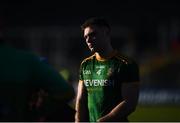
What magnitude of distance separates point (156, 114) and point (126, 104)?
12.4 metres

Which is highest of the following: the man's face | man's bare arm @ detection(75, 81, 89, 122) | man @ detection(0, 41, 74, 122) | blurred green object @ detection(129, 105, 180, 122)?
the man's face

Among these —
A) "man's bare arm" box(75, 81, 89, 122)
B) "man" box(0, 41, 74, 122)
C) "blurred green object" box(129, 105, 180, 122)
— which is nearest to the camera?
"man" box(0, 41, 74, 122)

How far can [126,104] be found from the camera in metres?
6.55

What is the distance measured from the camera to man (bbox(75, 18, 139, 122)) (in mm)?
6574

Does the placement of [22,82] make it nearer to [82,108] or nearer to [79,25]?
[82,108]

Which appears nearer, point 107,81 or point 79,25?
point 107,81

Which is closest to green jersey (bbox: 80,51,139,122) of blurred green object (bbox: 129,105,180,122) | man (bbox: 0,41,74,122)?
man (bbox: 0,41,74,122)

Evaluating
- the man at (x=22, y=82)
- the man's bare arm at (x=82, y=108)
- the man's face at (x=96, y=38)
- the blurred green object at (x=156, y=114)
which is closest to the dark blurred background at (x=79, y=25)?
the blurred green object at (x=156, y=114)

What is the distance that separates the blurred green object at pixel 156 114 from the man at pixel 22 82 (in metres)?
11.1

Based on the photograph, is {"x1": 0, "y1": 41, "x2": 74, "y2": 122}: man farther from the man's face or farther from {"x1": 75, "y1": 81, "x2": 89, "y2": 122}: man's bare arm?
{"x1": 75, "y1": 81, "x2": 89, "y2": 122}: man's bare arm

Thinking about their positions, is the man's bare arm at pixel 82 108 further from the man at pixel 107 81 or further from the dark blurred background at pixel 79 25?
the dark blurred background at pixel 79 25

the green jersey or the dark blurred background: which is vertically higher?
the dark blurred background

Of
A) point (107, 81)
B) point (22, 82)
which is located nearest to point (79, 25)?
point (107, 81)

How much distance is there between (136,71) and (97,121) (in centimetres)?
54
